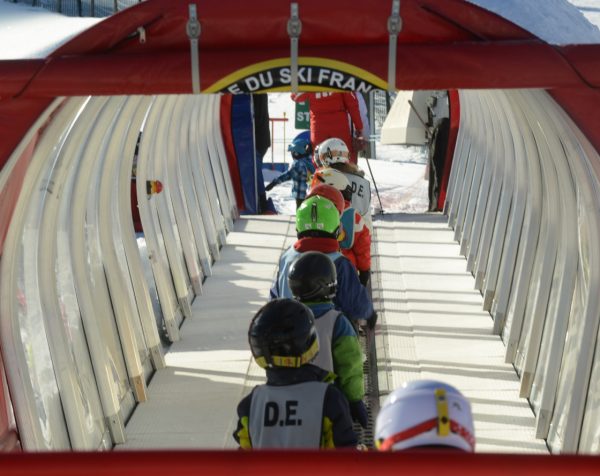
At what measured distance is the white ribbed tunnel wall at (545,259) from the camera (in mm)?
5336

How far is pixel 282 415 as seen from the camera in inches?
149

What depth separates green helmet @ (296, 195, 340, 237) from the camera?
6156mm

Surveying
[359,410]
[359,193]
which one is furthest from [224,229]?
[359,410]

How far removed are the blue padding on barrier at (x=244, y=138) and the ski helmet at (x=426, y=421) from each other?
409 inches

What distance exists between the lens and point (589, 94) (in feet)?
13.7

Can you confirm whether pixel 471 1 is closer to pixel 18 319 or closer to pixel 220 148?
pixel 220 148

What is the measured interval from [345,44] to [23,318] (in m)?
2.61

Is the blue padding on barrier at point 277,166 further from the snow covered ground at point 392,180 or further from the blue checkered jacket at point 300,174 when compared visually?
the blue checkered jacket at point 300,174

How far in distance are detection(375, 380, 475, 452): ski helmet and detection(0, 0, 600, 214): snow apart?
3337 mm

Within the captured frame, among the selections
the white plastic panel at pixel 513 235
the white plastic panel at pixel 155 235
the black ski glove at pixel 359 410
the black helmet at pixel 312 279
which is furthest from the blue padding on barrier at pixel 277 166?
the black ski glove at pixel 359 410

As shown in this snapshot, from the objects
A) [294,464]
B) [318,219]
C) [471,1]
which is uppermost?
[294,464]

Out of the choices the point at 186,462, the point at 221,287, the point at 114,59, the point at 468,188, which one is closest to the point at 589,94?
the point at 114,59

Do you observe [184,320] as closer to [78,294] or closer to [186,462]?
[78,294]

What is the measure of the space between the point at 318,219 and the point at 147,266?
375 centimetres
